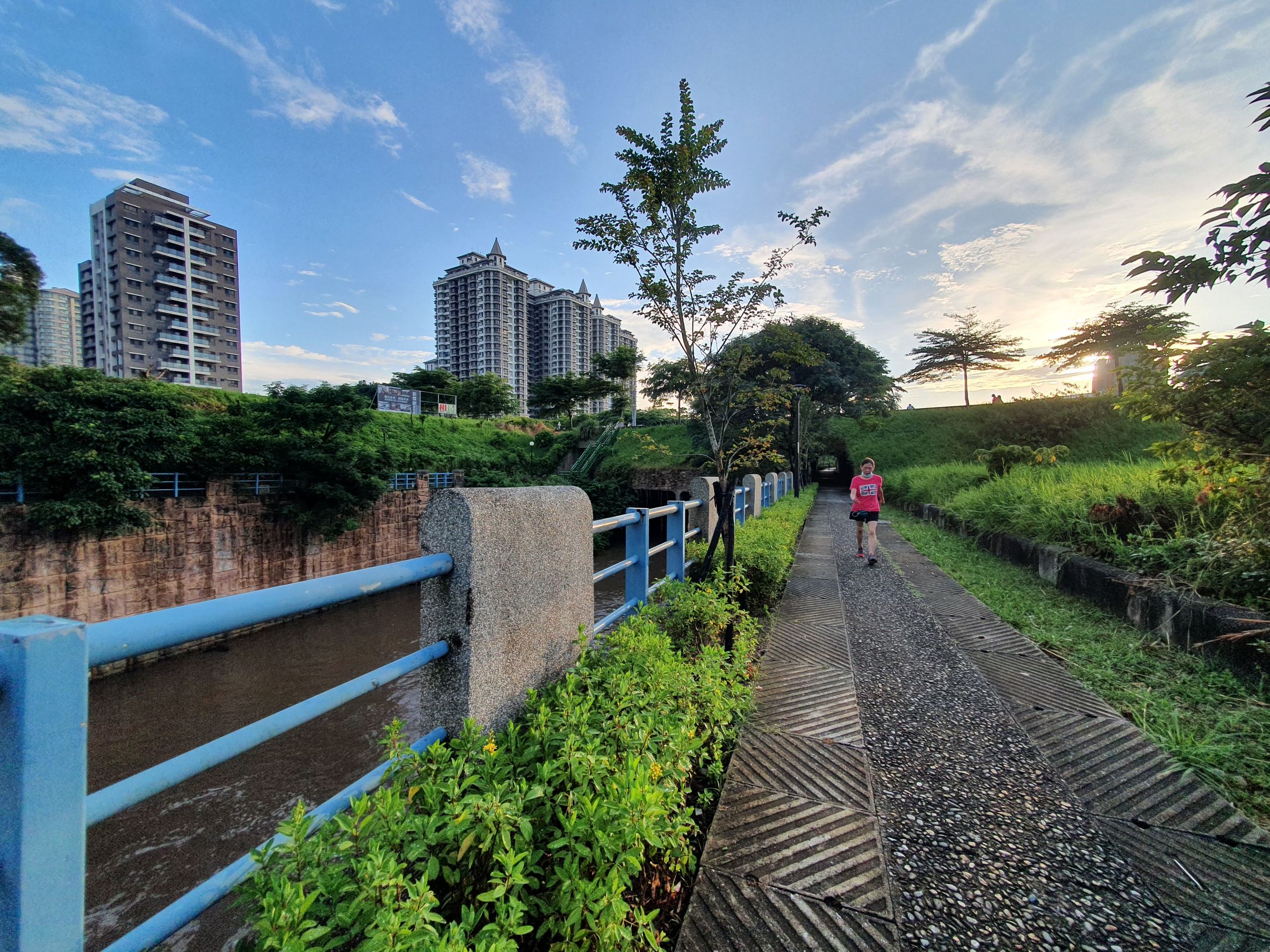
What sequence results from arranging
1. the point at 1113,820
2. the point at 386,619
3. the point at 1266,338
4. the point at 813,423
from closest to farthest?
the point at 1113,820, the point at 1266,338, the point at 386,619, the point at 813,423

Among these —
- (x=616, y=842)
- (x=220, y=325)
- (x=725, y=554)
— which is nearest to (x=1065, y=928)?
(x=616, y=842)

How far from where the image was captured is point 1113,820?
1.94 m

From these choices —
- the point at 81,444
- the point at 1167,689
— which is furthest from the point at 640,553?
the point at 81,444

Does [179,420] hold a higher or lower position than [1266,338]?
higher

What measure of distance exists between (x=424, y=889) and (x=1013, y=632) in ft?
15.1

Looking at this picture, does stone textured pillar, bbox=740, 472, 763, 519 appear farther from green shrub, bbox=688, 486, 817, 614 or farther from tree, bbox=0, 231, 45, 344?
tree, bbox=0, 231, 45, 344

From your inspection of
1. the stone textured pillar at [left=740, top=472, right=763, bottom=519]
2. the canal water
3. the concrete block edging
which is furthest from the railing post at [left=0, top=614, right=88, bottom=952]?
the stone textured pillar at [left=740, top=472, right=763, bottom=519]

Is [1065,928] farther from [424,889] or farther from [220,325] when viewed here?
[220,325]

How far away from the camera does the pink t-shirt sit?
22.1ft

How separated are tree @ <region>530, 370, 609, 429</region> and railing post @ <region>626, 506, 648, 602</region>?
36.9 m

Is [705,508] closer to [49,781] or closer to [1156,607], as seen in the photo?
[1156,607]

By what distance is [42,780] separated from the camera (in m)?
0.63

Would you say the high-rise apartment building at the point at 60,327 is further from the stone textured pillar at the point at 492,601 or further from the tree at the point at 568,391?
the stone textured pillar at the point at 492,601

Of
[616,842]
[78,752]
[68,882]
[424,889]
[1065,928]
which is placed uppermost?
[78,752]
